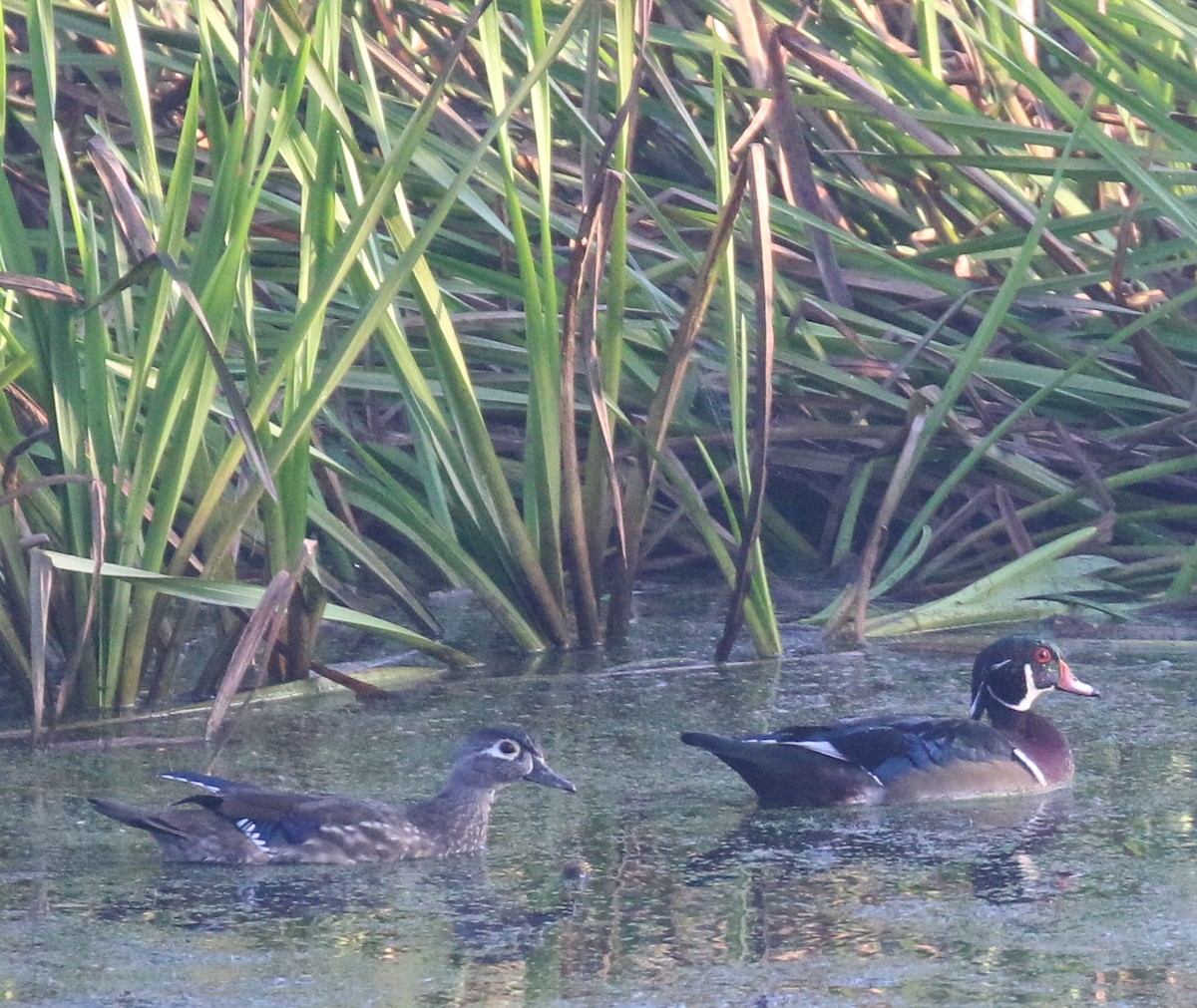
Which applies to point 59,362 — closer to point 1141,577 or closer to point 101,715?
point 101,715

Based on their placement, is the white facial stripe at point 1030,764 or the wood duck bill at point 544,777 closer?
the wood duck bill at point 544,777

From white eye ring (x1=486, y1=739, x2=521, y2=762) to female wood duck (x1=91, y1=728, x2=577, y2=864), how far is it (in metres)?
0.09

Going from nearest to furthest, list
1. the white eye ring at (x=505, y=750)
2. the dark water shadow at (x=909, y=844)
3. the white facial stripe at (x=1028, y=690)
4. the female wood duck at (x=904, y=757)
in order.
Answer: the dark water shadow at (x=909, y=844), the white eye ring at (x=505, y=750), the female wood duck at (x=904, y=757), the white facial stripe at (x=1028, y=690)

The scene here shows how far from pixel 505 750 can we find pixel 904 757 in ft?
2.49

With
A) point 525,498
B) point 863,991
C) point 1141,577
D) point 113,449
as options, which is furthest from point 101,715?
point 1141,577

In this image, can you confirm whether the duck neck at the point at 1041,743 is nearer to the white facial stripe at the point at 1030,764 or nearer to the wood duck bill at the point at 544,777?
the white facial stripe at the point at 1030,764

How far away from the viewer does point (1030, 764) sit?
13.6 ft

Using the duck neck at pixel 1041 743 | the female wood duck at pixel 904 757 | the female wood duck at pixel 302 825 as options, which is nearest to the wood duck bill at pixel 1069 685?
the female wood duck at pixel 904 757

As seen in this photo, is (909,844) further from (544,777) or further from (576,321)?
(576,321)

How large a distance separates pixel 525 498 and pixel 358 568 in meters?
0.79

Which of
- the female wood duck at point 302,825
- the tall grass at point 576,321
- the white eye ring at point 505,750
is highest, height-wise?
the tall grass at point 576,321

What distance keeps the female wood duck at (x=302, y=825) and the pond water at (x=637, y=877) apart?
4 centimetres

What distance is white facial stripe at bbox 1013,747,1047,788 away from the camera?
4.14 m

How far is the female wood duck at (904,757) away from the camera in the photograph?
12.9ft
